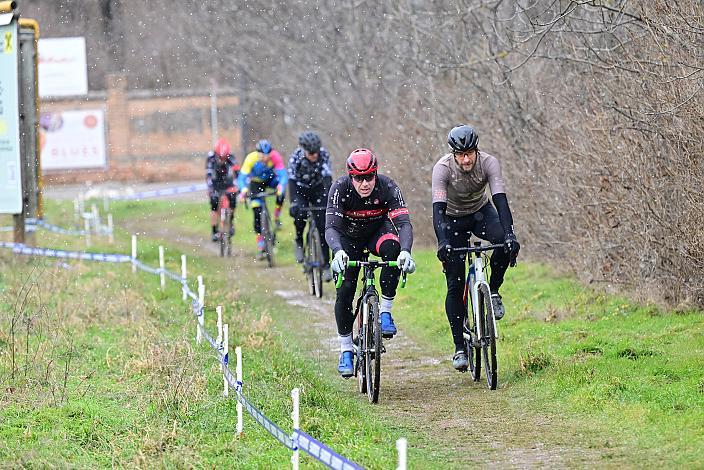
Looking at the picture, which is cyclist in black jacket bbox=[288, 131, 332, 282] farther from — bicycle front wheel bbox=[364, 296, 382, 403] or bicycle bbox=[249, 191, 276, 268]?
bicycle front wheel bbox=[364, 296, 382, 403]

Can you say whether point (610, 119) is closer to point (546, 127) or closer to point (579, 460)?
point (546, 127)

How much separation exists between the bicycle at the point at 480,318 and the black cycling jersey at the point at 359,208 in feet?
2.01

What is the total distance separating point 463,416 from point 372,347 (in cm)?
101

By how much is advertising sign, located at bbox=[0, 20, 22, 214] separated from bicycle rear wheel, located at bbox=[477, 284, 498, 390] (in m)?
11.1

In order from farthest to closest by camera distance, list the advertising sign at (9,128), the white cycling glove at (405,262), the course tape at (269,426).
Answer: the advertising sign at (9,128), the white cycling glove at (405,262), the course tape at (269,426)

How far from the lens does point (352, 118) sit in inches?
1021

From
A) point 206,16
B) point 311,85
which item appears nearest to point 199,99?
point 206,16

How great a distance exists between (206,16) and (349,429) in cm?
2684

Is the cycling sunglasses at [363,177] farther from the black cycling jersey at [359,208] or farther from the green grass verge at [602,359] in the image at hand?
the green grass verge at [602,359]

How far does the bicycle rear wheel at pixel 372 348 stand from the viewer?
896cm

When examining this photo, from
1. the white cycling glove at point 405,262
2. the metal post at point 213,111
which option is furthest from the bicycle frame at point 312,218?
the metal post at point 213,111

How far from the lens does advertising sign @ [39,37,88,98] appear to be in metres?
47.3

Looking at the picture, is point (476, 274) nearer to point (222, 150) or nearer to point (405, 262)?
point (405, 262)

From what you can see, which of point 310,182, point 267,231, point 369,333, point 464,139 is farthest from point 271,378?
point 267,231
